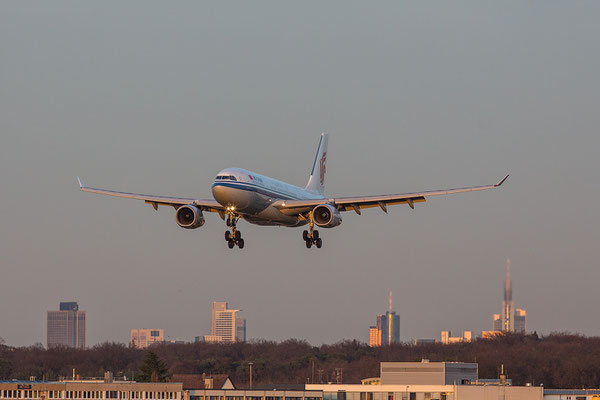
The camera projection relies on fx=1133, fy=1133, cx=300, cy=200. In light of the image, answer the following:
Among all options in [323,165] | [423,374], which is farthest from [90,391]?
[323,165]

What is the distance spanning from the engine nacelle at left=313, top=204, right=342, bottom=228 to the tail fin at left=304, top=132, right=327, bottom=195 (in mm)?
24180

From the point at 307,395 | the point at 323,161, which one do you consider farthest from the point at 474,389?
the point at 323,161

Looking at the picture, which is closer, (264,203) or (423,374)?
(264,203)

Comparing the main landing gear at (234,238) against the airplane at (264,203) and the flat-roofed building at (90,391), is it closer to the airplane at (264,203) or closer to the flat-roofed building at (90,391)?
the airplane at (264,203)

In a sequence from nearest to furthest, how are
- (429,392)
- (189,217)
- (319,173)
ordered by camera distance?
(189,217)
(319,173)
(429,392)

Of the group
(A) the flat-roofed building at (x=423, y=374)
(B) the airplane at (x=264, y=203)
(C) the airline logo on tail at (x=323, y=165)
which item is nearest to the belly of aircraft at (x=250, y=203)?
(B) the airplane at (x=264, y=203)

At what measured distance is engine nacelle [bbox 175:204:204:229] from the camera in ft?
285

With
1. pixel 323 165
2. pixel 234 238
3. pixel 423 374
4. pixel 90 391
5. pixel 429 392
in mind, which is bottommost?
pixel 90 391

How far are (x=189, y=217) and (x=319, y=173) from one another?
33.3 meters

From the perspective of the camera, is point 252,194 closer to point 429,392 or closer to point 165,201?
point 165,201

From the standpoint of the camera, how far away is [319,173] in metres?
119

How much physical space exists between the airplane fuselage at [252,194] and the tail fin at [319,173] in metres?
25.9

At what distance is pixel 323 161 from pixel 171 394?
47.1m

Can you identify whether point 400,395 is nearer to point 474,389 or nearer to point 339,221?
point 474,389
